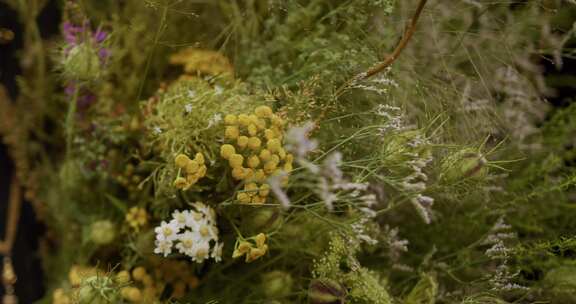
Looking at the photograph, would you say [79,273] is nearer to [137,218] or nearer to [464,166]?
[137,218]

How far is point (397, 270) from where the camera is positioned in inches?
26.0

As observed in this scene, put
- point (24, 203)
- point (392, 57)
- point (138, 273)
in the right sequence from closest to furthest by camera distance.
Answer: point (392, 57), point (138, 273), point (24, 203)

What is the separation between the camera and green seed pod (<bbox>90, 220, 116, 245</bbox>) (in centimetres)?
62

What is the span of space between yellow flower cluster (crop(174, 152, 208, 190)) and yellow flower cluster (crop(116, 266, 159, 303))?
0.13 metres

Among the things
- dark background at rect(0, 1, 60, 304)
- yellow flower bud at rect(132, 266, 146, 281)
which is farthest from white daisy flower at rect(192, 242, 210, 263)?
dark background at rect(0, 1, 60, 304)

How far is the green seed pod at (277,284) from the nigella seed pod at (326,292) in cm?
5

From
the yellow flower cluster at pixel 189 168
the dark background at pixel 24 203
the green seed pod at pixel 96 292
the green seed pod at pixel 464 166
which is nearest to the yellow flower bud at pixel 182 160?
the yellow flower cluster at pixel 189 168

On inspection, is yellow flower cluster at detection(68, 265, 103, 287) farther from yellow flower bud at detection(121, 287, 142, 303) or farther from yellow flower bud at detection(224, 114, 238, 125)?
yellow flower bud at detection(224, 114, 238, 125)

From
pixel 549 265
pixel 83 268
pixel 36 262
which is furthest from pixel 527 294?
pixel 36 262

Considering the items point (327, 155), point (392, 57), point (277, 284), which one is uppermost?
point (392, 57)

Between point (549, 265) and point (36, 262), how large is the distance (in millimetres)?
704

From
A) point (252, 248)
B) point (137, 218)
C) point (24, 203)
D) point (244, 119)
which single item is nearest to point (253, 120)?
point (244, 119)

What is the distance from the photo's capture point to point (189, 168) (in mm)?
477

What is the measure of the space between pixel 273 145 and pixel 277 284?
15cm
